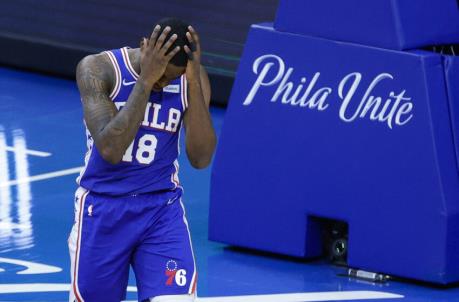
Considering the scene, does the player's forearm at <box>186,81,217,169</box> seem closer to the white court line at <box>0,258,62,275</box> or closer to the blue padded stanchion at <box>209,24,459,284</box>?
the blue padded stanchion at <box>209,24,459,284</box>

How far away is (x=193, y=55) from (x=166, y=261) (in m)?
0.96

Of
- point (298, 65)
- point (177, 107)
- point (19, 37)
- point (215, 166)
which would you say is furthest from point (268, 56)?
point (19, 37)

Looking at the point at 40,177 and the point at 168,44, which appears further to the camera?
the point at 40,177

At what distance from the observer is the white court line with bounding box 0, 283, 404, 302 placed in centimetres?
842

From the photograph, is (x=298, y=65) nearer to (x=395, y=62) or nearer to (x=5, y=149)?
(x=395, y=62)

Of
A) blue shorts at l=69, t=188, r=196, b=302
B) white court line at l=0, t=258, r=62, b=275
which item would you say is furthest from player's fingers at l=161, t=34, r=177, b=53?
white court line at l=0, t=258, r=62, b=275

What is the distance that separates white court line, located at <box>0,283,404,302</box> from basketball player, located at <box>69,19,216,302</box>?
6.38 feet

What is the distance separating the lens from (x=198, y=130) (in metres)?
6.44

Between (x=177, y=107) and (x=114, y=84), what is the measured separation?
31 centimetres

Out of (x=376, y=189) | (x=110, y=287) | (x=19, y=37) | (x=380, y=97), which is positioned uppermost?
(x=19, y=37)

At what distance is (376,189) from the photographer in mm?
8742

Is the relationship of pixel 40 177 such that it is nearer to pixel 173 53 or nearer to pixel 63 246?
pixel 63 246

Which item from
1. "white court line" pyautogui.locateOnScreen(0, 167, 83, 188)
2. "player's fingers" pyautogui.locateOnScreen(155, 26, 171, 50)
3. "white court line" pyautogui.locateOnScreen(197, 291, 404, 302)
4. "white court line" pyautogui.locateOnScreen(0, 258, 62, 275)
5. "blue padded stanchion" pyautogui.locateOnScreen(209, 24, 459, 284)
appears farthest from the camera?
"white court line" pyautogui.locateOnScreen(0, 167, 83, 188)

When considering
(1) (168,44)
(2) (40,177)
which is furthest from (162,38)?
(2) (40,177)
